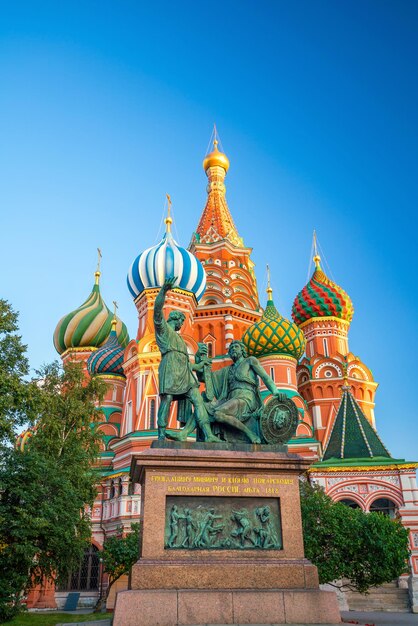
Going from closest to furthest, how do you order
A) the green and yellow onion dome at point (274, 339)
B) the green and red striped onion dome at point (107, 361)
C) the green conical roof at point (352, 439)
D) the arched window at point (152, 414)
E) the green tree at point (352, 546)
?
the green tree at point (352, 546), the green conical roof at point (352, 439), the arched window at point (152, 414), the green and yellow onion dome at point (274, 339), the green and red striped onion dome at point (107, 361)

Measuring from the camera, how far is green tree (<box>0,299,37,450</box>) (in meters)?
14.8

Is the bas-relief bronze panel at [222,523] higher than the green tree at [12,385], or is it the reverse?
the green tree at [12,385]

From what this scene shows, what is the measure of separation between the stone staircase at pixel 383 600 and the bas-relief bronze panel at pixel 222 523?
15.5 meters

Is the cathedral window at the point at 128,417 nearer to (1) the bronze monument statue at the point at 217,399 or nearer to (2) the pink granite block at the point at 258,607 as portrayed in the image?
(1) the bronze monument statue at the point at 217,399

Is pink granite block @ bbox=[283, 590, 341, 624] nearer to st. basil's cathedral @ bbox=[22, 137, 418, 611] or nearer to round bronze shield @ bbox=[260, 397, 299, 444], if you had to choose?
round bronze shield @ bbox=[260, 397, 299, 444]

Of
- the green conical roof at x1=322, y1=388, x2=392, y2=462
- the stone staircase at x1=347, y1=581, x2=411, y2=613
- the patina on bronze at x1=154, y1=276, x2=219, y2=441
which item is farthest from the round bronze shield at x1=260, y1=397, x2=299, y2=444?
the green conical roof at x1=322, y1=388, x2=392, y2=462

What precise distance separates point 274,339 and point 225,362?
13.2 ft

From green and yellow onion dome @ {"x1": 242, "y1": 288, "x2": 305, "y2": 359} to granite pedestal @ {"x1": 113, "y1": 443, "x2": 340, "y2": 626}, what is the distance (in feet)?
86.2

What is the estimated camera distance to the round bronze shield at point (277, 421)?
9492mm

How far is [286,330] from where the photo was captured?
3569cm

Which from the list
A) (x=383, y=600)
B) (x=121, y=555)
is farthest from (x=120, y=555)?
(x=383, y=600)

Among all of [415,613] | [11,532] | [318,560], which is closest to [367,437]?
[415,613]

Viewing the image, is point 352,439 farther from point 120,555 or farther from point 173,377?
point 173,377

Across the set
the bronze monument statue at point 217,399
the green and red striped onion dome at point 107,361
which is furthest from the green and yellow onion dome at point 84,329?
the bronze monument statue at point 217,399
